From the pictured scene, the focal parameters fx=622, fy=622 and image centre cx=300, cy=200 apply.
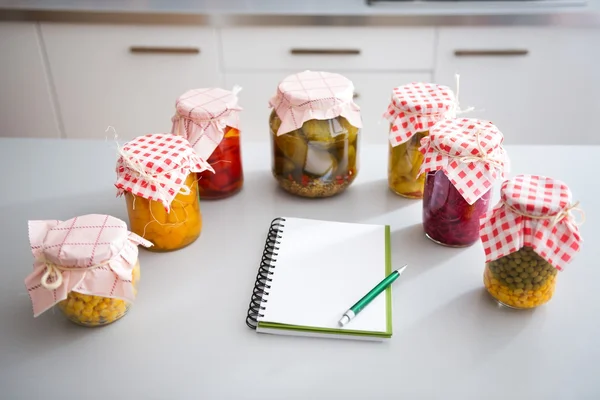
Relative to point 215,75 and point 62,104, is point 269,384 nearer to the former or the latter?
point 215,75

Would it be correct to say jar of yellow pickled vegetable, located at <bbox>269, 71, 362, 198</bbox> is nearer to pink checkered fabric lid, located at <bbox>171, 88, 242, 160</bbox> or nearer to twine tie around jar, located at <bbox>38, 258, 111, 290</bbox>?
pink checkered fabric lid, located at <bbox>171, 88, 242, 160</bbox>

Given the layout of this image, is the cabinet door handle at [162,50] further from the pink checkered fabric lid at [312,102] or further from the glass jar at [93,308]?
the glass jar at [93,308]

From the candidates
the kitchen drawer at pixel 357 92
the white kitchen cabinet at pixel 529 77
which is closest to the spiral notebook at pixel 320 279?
the kitchen drawer at pixel 357 92

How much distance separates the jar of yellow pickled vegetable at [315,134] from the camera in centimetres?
107

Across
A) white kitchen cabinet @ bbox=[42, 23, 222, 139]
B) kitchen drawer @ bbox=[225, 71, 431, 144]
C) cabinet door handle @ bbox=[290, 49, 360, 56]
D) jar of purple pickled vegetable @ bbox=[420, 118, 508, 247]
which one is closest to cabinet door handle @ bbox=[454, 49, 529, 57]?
kitchen drawer @ bbox=[225, 71, 431, 144]

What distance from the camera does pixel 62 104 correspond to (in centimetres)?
231

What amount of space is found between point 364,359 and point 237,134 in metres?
0.49

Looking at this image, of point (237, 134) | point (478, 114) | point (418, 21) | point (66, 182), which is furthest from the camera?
point (478, 114)

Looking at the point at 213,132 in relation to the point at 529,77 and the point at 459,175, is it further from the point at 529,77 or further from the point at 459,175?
the point at 529,77

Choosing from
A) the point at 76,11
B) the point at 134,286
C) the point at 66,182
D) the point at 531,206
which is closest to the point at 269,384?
the point at 134,286

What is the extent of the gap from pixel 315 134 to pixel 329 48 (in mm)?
1083

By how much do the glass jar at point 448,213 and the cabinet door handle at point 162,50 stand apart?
1315mm

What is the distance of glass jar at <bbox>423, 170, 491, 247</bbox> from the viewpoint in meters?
1.00

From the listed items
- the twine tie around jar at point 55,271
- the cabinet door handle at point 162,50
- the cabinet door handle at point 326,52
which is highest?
the twine tie around jar at point 55,271
